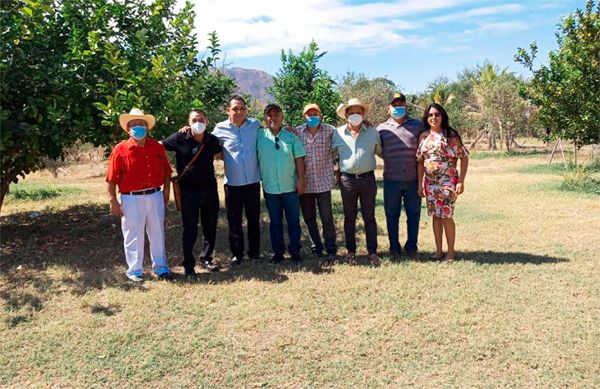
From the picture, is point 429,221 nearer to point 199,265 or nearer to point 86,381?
point 199,265

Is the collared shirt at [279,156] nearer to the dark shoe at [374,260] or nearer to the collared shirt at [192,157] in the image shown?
the collared shirt at [192,157]

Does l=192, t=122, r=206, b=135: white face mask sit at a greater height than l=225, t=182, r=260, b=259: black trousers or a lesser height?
greater

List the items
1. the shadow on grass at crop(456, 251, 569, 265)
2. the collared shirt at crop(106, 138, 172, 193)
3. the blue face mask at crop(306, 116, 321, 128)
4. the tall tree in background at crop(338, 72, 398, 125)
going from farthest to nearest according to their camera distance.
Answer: the tall tree in background at crop(338, 72, 398, 125)
the shadow on grass at crop(456, 251, 569, 265)
the blue face mask at crop(306, 116, 321, 128)
the collared shirt at crop(106, 138, 172, 193)

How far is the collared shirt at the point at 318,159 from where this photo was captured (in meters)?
5.73

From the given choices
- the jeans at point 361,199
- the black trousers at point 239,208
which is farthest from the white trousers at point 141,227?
the jeans at point 361,199

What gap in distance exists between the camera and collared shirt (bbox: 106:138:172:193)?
5.05 meters

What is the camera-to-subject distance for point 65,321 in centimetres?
444

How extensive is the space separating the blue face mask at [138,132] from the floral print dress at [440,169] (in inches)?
118

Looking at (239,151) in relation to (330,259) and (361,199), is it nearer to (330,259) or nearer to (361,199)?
(361,199)

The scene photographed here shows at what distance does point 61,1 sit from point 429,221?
6.72m

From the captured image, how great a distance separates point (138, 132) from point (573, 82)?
10.3 m

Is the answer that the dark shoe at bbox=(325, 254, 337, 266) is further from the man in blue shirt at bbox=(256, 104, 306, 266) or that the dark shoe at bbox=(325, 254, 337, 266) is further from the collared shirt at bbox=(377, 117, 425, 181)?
the collared shirt at bbox=(377, 117, 425, 181)

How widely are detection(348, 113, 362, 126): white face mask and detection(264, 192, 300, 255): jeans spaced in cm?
104

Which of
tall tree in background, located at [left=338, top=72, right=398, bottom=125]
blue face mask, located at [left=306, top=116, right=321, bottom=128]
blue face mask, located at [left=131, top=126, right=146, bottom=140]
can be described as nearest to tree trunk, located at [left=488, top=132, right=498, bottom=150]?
tall tree in background, located at [left=338, top=72, right=398, bottom=125]
